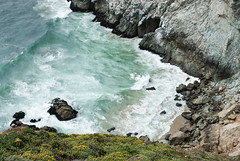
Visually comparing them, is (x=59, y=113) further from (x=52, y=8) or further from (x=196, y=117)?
(x=52, y=8)

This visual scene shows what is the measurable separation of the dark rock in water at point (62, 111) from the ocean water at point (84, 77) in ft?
2.36

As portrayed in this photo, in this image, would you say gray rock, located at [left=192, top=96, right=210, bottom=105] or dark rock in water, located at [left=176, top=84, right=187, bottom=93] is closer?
gray rock, located at [left=192, top=96, right=210, bottom=105]

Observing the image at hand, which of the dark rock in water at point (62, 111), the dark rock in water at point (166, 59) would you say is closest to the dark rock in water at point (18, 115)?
the dark rock in water at point (62, 111)

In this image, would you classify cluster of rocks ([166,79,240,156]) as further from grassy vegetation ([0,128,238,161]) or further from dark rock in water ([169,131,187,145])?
grassy vegetation ([0,128,238,161])

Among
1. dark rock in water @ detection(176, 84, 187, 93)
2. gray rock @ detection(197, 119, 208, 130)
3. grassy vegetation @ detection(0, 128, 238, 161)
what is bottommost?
gray rock @ detection(197, 119, 208, 130)

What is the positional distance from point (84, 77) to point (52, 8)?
38.0 metres

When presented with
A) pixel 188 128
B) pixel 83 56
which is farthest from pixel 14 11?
A: pixel 188 128

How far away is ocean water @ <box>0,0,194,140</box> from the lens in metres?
37.2

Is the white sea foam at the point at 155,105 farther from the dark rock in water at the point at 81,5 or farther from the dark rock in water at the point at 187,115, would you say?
the dark rock in water at the point at 81,5

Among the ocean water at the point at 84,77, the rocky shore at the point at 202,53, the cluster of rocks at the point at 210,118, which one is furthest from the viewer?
the ocean water at the point at 84,77

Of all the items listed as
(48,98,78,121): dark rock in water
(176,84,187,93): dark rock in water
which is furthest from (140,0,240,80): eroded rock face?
(48,98,78,121): dark rock in water

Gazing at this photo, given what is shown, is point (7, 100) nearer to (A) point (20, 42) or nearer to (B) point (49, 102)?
(B) point (49, 102)

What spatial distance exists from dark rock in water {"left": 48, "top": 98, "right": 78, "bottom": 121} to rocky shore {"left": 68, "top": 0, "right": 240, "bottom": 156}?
47.2ft

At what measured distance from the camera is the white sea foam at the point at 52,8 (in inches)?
2781
